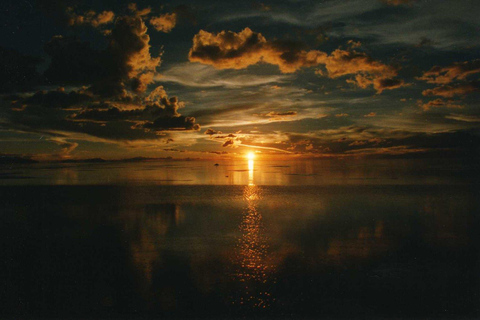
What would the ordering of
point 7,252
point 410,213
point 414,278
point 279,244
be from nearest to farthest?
point 414,278 → point 7,252 → point 279,244 → point 410,213

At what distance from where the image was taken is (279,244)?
1892 centimetres

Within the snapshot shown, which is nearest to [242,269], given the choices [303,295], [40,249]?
[303,295]

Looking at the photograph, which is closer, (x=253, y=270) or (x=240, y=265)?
(x=253, y=270)

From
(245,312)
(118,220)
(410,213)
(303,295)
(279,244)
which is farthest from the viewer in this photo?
(410,213)

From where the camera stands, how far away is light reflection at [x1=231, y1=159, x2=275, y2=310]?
39.4 ft

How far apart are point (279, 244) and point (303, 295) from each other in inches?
257

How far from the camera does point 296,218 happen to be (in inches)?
1067

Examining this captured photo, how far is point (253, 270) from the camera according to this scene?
48.3ft

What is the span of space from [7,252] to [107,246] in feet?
16.7

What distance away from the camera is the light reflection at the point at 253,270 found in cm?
1201

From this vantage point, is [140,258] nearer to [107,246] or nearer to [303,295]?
[107,246]

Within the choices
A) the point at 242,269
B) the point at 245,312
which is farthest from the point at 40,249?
the point at 245,312

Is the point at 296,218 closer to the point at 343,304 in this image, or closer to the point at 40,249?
the point at 343,304

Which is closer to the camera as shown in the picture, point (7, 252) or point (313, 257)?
point (313, 257)
